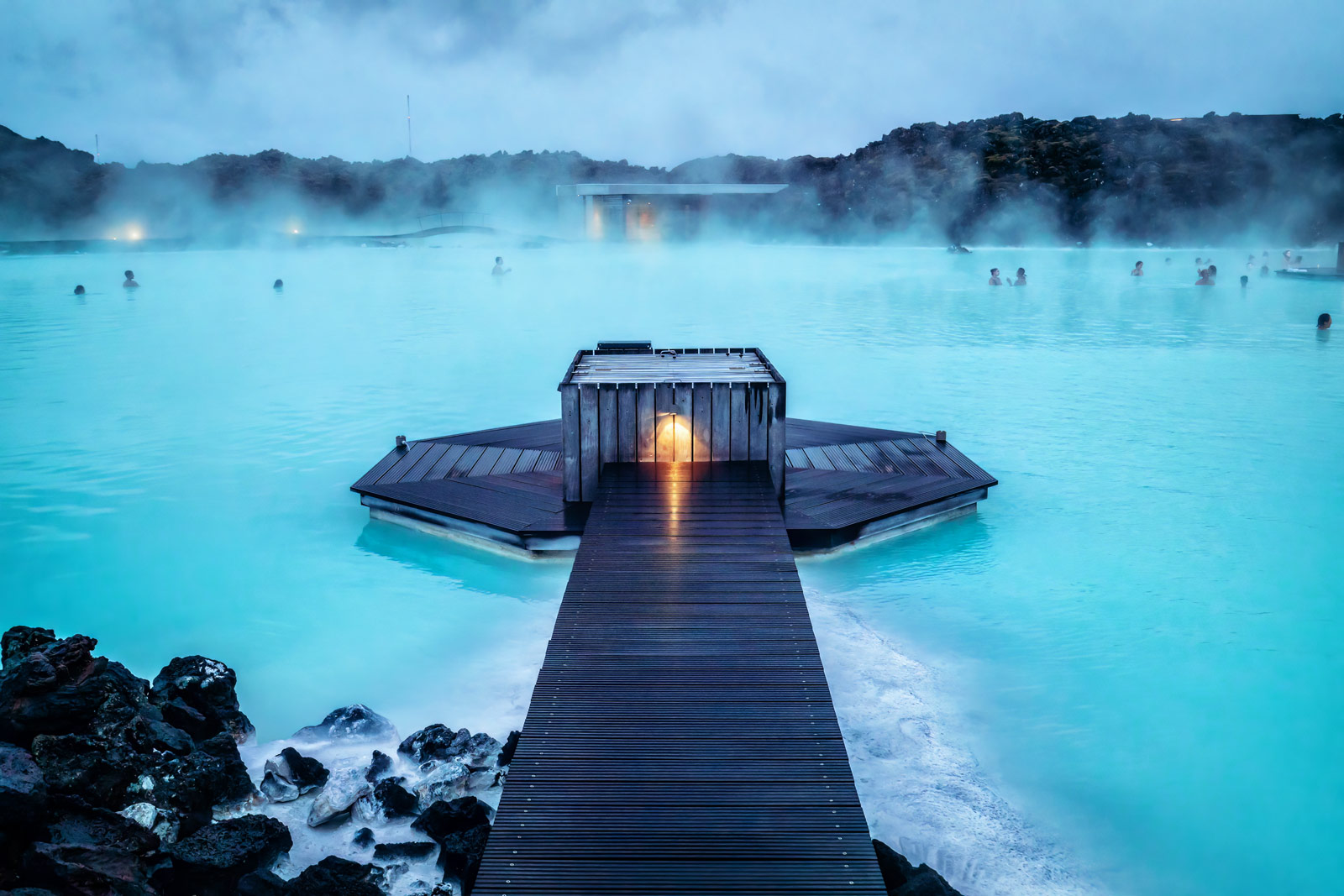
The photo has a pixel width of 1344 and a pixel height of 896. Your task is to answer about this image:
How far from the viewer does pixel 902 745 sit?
5.09 metres

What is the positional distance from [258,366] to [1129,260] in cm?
4412

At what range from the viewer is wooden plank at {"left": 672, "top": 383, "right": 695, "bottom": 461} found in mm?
6948

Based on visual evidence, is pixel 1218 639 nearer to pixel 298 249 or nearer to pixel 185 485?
pixel 185 485

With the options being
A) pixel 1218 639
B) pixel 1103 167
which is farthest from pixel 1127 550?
pixel 1103 167

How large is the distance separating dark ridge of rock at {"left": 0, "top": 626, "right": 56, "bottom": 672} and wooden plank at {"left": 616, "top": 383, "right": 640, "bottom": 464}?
366 centimetres

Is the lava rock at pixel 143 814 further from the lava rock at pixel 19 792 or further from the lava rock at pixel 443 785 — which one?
the lava rock at pixel 443 785

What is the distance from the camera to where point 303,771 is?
466cm

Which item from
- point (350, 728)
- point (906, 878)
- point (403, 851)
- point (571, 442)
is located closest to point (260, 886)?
point (403, 851)

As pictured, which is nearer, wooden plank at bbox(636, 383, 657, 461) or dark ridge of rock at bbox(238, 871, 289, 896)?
dark ridge of rock at bbox(238, 871, 289, 896)

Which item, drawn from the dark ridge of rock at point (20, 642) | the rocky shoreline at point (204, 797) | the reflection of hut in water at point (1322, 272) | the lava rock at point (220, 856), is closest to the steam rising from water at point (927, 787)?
the rocky shoreline at point (204, 797)

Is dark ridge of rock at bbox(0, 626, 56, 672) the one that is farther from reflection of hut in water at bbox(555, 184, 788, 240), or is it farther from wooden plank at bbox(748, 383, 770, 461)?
reflection of hut in water at bbox(555, 184, 788, 240)

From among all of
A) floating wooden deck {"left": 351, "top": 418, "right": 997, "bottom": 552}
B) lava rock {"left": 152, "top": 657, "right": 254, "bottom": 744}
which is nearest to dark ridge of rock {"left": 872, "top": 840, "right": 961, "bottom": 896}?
floating wooden deck {"left": 351, "top": 418, "right": 997, "bottom": 552}

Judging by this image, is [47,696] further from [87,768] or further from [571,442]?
[571,442]

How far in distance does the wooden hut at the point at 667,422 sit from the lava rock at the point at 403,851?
3.33m
